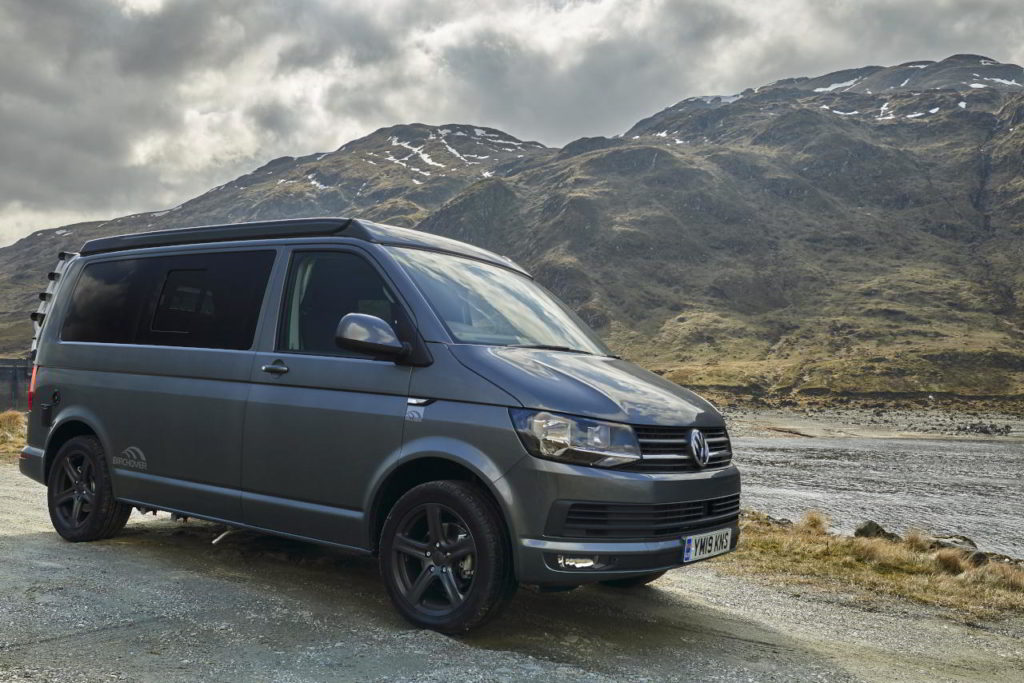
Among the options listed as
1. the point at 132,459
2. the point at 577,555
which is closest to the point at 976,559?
the point at 577,555

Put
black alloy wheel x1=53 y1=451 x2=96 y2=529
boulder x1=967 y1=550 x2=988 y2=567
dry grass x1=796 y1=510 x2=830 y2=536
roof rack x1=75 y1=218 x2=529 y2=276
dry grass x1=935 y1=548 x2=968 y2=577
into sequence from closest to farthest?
roof rack x1=75 y1=218 x2=529 y2=276 < black alloy wheel x1=53 y1=451 x2=96 y2=529 < dry grass x1=935 y1=548 x2=968 y2=577 < boulder x1=967 y1=550 x2=988 y2=567 < dry grass x1=796 y1=510 x2=830 y2=536

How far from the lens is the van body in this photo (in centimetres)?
455

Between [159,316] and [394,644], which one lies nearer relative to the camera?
[394,644]

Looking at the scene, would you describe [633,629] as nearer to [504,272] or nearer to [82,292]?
[504,272]

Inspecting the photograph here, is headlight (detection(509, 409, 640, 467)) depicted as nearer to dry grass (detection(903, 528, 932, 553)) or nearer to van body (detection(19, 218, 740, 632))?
van body (detection(19, 218, 740, 632))

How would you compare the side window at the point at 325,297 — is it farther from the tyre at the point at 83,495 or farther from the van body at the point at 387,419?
the tyre at the point at 83,495

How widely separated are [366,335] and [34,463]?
13.5 feet

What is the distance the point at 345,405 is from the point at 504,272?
1727mm

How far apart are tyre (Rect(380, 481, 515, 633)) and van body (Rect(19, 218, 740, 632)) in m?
0.01

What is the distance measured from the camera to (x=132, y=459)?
21.1ft

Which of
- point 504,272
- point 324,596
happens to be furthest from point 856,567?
point 324,596

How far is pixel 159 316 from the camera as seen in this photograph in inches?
253

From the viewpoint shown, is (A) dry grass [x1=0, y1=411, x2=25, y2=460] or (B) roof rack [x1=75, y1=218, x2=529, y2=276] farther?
(A) dry grass [x1=0, y1=411, x2=25, y2=460]

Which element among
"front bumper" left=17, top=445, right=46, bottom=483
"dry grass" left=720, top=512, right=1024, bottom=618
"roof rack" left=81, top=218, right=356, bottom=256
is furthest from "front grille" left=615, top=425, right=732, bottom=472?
"front bumper" left=17, top=445, right=46, bottom=483
